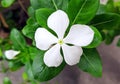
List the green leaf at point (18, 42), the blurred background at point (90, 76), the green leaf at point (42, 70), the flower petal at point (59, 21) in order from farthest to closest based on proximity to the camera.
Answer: the blurred background at point (90, 76)
the green leaf at point (18, 42)
the green leaf at point (42, 70)
the flower petal at point (59, 21)

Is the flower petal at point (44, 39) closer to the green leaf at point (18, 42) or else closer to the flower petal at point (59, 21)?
the flower petal at point (59, 21)

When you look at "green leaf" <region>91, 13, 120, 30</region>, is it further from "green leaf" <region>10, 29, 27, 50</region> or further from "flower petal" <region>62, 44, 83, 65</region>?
"green leaf" <region>10, 29, 27, 50</region>

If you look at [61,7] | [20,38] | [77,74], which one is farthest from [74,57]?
[77,74]

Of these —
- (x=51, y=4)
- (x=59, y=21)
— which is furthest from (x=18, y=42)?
(x=59, y=21)

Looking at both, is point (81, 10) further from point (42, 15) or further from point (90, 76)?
point (90, 76)

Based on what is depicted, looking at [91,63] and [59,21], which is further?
[91,63]

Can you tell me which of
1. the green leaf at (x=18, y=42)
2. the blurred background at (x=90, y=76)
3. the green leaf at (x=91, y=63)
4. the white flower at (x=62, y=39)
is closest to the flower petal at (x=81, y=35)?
the white flower at (x=62, y=39)
